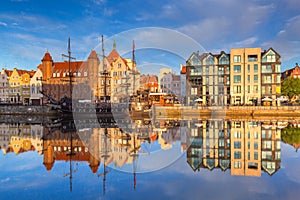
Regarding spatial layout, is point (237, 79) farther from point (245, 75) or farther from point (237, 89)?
point (237, 89)

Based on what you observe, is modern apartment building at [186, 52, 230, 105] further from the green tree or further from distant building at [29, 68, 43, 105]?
distant building at [29, 68, 43, 105]

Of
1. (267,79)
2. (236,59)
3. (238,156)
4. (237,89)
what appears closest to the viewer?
(238,156)

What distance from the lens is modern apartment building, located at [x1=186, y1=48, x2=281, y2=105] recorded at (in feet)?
177

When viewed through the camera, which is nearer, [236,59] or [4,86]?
[236,59]

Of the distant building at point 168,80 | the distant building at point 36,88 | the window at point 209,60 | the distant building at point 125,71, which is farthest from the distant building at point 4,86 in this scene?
the distant building at point 168,80

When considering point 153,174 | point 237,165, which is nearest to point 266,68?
point 237,165

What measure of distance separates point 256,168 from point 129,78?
12587 millimetres

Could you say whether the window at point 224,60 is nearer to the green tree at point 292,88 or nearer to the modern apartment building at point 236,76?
the modern apartment building at point 236,76

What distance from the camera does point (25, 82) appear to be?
71.3 meters

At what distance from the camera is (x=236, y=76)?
5650 cm

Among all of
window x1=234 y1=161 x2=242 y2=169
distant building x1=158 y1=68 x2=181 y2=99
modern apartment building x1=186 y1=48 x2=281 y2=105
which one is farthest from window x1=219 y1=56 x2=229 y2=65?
window x1=234 y1=161 x2=242 y2=169

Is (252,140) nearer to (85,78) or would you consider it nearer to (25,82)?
(85,78)

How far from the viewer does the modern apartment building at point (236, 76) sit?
54.1 meters

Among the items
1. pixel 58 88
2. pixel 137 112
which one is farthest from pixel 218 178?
pixel 58 88
